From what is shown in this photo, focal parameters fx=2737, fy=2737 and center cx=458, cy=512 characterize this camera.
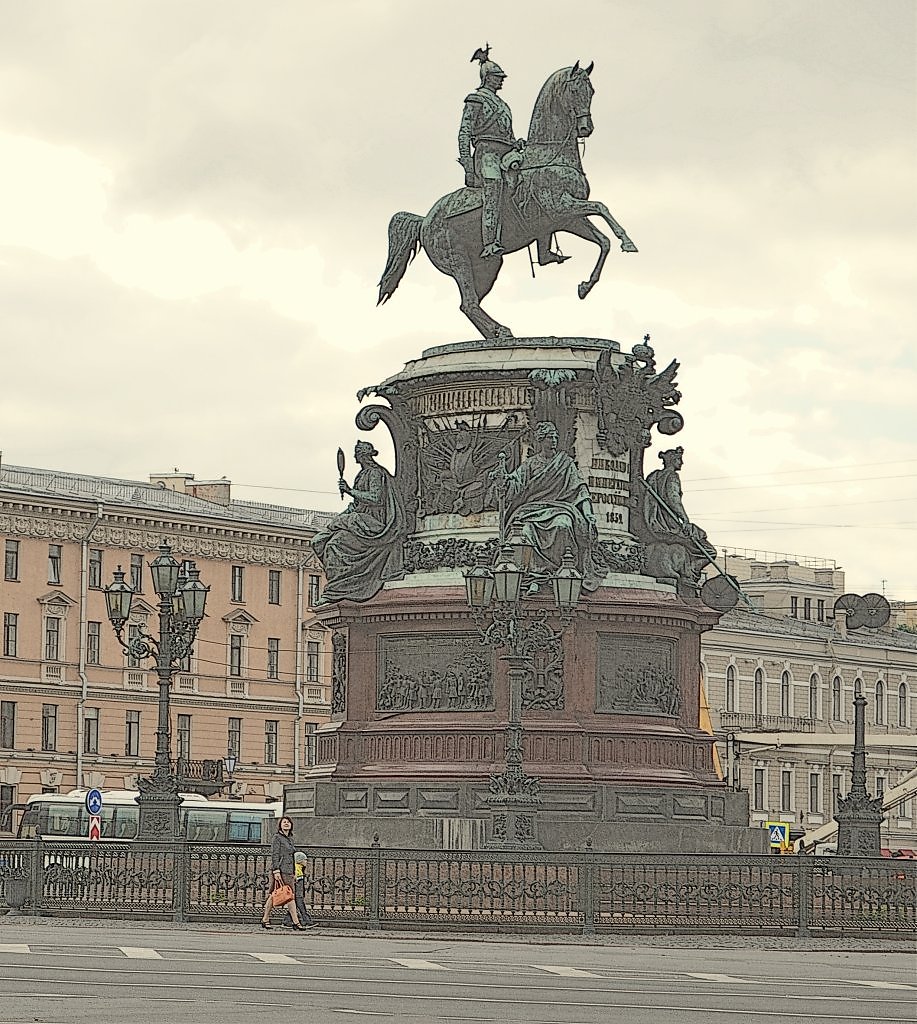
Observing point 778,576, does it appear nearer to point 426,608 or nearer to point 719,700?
point 719,700

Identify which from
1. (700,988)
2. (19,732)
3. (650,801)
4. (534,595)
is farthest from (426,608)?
(19,732)

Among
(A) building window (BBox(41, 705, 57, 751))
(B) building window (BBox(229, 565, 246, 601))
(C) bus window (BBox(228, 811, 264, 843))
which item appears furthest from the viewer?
(B) building window (BBox(229, 565, 246, 601))

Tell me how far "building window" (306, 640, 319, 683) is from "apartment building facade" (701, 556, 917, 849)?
15.3 m

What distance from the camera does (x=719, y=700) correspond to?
11025 centimetres

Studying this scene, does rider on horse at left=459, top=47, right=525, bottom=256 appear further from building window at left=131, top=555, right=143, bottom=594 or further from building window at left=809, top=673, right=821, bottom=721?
building window at left=809, top=673, right=821, bottom=721

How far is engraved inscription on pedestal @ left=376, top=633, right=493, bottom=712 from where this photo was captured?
36844mm

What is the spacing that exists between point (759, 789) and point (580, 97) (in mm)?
70499

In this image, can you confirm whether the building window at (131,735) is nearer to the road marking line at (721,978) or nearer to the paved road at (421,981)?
the paved road at (421,981)

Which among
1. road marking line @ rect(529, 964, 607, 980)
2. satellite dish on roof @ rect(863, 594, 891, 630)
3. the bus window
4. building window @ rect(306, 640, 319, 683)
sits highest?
building window @ rect(306, 640, 319, 683)

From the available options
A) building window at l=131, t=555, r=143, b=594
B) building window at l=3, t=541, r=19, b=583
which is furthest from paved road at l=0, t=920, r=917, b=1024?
building window at l=131, t=555, r=143, b=594

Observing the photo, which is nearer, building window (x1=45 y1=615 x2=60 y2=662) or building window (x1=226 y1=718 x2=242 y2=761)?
building window (x1=45 y1=615 x2=60 y2=662)

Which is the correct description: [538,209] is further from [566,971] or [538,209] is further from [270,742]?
[270,742]

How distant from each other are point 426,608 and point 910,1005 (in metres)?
16.4

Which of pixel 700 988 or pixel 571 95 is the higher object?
pixel 571 95
